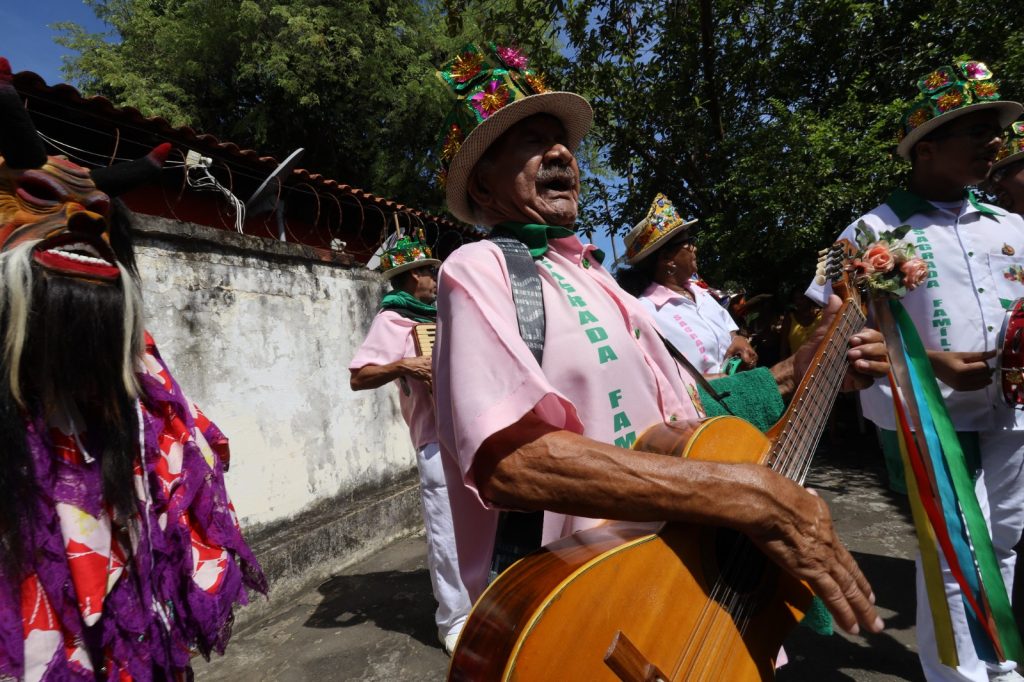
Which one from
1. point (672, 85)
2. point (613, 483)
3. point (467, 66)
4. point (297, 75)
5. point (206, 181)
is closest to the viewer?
point (613, 483)

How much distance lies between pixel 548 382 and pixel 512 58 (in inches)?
38.5

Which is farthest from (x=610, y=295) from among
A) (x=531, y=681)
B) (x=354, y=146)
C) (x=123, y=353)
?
(x=354, y=146)

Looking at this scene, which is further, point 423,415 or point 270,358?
point 270,358

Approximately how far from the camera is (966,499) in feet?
7.09

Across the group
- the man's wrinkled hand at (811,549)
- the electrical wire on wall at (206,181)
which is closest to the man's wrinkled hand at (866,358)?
the man's wrinkled hand at (811,549)

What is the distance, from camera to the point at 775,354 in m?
8.76

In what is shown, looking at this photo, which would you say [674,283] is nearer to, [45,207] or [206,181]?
[45,207]

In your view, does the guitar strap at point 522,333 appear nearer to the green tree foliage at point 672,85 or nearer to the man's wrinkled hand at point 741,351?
the green tree foliage at point 672,85

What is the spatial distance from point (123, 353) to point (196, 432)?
0.40 metres

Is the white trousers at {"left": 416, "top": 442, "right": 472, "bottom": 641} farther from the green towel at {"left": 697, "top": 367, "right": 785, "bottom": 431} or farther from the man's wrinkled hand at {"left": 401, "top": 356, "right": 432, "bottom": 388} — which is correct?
the green towel at {"left": 697, "top": 367, "right": 785, "bottom": 431}

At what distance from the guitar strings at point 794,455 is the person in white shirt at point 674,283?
1.61 meters

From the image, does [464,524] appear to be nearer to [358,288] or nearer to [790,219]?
[358,288]

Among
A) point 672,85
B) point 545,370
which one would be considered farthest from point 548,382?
point 672,85

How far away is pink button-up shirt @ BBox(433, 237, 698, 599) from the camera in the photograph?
1.08 m
